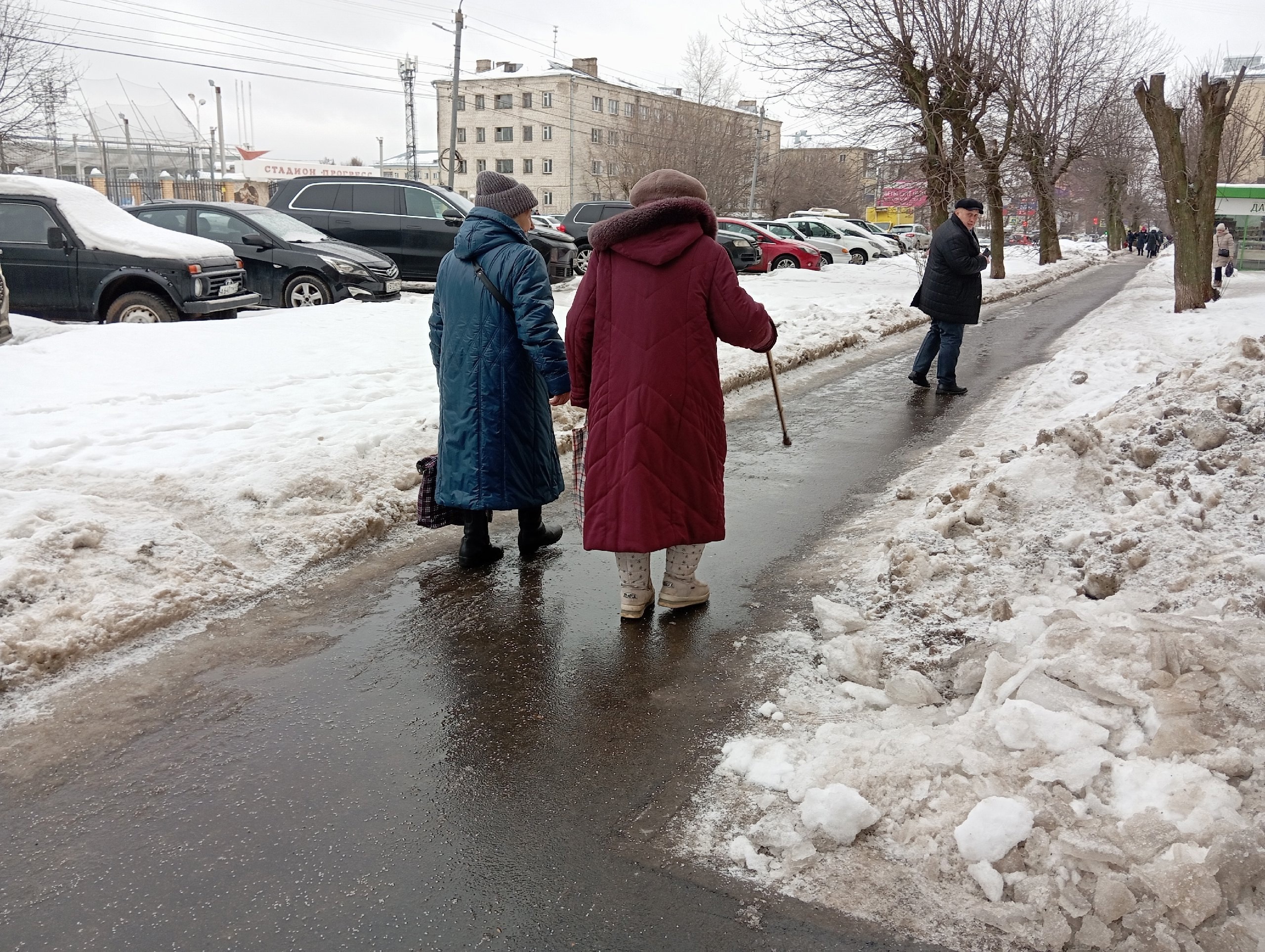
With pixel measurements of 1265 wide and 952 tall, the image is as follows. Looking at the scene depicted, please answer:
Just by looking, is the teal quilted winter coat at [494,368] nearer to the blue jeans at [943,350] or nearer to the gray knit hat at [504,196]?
the gray knit hat at [504,196]

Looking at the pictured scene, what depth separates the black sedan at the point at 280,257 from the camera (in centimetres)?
1310

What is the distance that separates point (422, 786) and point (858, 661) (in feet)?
5.09

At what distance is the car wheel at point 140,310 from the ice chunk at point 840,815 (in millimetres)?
10313

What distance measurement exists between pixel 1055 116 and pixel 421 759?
3118 cm

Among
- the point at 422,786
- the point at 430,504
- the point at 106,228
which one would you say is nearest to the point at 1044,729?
the point at 422,786

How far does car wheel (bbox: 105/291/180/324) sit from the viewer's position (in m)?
11.0

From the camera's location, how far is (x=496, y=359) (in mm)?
4434

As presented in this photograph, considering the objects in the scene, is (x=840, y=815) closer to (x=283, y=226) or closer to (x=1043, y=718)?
(x=1043, y=718)

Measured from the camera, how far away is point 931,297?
360 inches

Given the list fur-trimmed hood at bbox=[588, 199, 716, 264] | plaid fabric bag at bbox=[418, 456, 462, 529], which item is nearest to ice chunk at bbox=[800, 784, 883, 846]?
fur-trimmed hood at bbox=[588, 199, 716, 264]

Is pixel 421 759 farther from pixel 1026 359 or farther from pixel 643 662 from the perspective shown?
pixel 1026 359

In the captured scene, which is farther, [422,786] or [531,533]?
[531,533]

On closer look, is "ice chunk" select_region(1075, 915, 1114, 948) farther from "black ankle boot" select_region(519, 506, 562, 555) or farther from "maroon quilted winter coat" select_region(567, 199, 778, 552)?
"black ankle boot" select_region(519, 506, 562, 555)

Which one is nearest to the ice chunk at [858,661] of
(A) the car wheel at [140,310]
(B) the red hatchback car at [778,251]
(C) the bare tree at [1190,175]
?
(A) the car wheel at [140,310]
